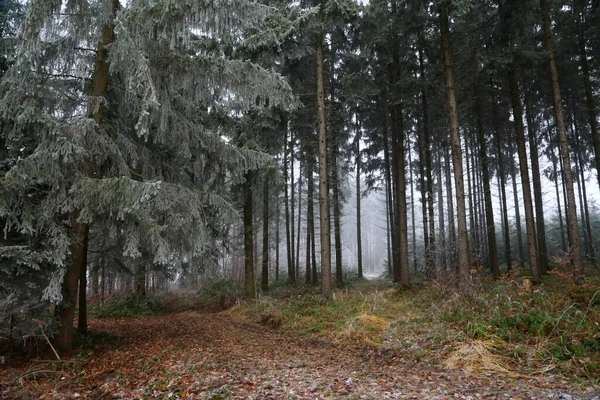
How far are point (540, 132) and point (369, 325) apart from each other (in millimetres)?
19298

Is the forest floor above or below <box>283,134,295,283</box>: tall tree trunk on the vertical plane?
below

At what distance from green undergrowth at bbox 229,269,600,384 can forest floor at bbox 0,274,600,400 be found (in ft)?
0.20

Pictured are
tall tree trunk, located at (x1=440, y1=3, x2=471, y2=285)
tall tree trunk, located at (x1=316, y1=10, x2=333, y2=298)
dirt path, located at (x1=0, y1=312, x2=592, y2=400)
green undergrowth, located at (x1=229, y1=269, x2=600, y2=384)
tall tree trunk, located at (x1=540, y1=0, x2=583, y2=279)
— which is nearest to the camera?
dirt path, located at (x1=0, y1=312, x2=592, y2=400)

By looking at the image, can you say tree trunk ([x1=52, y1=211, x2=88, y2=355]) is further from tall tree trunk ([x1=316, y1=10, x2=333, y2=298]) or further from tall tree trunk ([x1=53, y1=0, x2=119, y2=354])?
tall tree trunk ([x1=316, y1=10, x2=333, y2=298])

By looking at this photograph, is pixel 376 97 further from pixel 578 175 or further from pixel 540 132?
pixel 578 175

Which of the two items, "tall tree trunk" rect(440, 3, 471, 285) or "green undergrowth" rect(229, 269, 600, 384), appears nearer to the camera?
"green undergrowth" rect(229, 269, 600, 384)

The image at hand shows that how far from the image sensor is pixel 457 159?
995 centimetres

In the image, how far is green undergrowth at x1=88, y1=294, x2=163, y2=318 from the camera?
1292 cm

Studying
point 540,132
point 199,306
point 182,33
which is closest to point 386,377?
point 182,33

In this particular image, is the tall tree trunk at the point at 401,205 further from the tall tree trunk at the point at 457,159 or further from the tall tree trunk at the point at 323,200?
the tall tree trunk at the point at 323,200

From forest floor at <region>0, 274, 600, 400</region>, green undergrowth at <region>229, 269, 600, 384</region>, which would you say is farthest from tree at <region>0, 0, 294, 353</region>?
green undergrowth at <region>229, 269, 600, 384</region>

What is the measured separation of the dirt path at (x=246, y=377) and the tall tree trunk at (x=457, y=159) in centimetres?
461

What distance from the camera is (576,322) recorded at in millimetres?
5785

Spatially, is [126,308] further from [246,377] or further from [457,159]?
[457,159]
